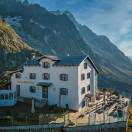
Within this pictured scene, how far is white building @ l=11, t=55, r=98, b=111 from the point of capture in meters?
60.0

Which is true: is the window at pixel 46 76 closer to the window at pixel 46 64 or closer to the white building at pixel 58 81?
the white building at pixel 58 81

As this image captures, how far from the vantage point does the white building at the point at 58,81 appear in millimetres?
59969

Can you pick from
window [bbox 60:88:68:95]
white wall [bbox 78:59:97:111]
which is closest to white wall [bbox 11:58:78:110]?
window [bbox 60:88:68:95]

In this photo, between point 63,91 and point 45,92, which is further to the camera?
point 45,92

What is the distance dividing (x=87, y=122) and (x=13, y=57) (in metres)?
106

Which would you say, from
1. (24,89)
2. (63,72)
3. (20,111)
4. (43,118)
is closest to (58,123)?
(43,118)

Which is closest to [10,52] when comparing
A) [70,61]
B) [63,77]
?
[70,61]

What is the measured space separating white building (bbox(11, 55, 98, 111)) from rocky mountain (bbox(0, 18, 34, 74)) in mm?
73899

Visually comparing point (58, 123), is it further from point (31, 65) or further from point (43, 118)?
point (31, 65)

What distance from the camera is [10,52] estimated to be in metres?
151

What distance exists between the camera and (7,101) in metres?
61.2

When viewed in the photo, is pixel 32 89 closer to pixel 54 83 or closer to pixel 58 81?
pixel 54 83

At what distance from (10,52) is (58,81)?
3687 inches

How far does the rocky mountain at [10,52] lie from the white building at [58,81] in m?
73.9
